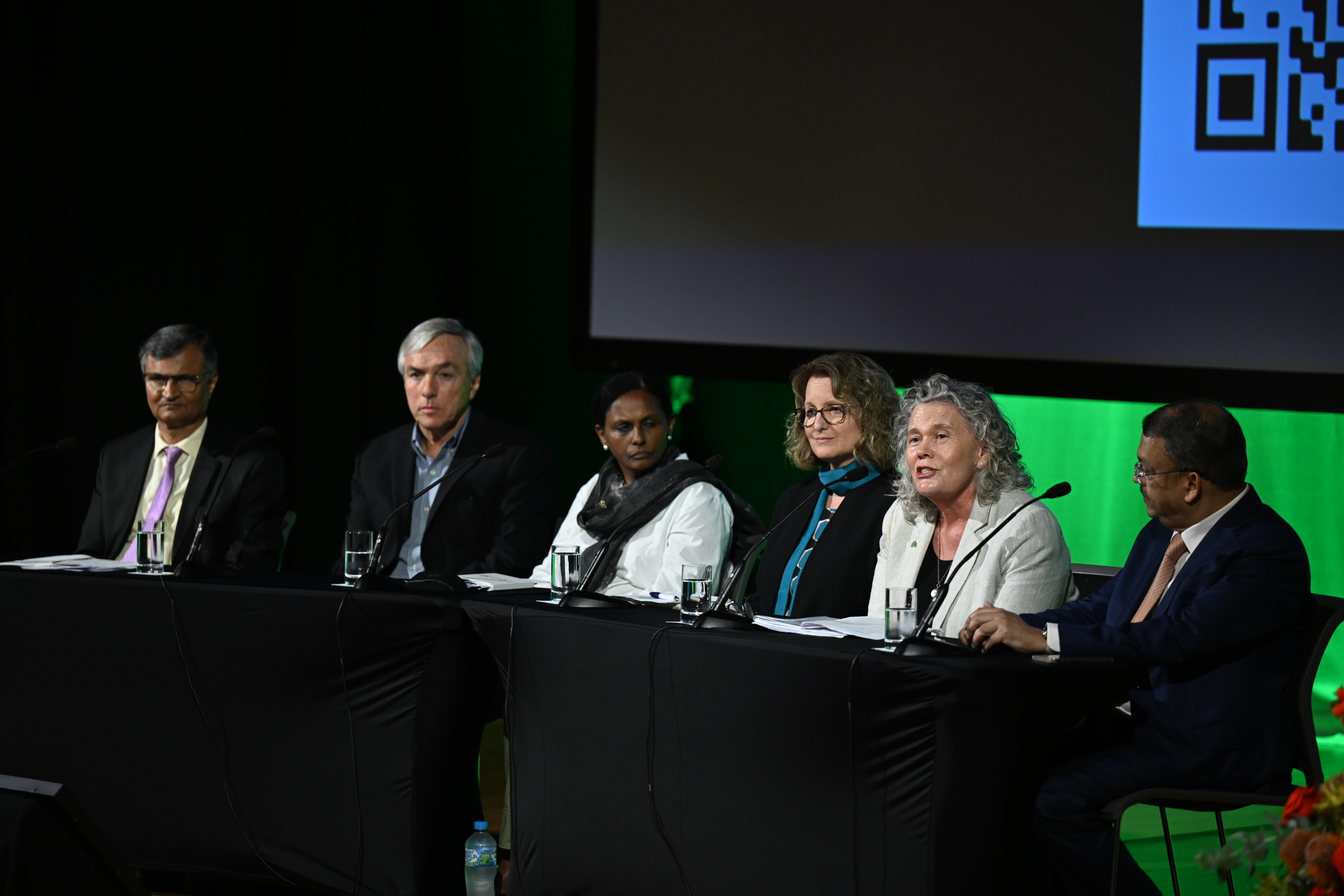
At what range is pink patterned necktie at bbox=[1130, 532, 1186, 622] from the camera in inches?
108

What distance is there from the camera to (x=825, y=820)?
8.20 feet

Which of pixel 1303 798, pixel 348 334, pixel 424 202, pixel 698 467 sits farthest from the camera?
pixel 424 202

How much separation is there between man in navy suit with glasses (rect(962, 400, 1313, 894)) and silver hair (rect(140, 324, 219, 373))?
2.58 m

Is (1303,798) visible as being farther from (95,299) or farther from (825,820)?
(95,299)

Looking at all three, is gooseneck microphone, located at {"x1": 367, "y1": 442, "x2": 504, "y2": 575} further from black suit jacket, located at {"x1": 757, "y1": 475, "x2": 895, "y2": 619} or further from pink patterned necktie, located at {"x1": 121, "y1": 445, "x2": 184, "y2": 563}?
black suit jacket, located at {"x1": 757, "y1": 475, "x2": 895, "y2": 619}

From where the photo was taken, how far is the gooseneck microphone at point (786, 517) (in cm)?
279

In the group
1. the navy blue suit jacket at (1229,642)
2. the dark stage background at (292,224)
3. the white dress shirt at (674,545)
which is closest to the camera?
the navy blue suit jacket at (1229,642)

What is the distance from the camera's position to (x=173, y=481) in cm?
406

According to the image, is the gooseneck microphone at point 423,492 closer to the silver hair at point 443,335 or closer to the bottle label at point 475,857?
the silver hair at point 443,335

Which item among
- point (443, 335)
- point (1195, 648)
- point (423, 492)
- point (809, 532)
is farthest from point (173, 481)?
point (1195, 648)

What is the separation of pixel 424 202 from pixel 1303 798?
5.21 meters

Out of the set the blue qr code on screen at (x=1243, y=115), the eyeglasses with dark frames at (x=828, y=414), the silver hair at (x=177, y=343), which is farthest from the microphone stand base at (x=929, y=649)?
the silver hair at (x=177, y=343)

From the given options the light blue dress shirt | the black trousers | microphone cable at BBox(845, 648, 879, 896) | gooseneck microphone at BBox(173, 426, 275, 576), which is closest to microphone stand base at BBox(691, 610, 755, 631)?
microphone cable at BBox(845, 648, 879, 896)

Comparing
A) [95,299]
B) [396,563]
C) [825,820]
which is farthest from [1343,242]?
[95,299]
